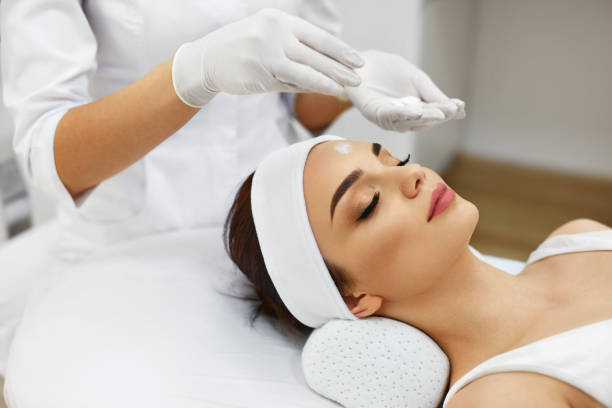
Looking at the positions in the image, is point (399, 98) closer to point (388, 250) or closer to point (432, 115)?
point (432, 115)

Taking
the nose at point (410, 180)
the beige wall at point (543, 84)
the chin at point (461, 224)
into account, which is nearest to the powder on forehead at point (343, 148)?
the nose at point (410, 180)

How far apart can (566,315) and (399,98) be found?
0.49 m

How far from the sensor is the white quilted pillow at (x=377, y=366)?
103cm

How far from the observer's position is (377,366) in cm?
103

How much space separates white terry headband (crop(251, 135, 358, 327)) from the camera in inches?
41.9

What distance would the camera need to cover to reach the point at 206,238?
56.8 inches

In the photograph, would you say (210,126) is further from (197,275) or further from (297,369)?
(297,369)

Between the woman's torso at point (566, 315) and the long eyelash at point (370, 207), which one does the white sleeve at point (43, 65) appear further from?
the woman's torso at point (566, 315)

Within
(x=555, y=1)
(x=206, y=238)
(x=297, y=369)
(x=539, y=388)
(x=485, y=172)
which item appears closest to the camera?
(x=539, y=388)

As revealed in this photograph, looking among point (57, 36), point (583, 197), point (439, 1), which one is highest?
point (57, 36)

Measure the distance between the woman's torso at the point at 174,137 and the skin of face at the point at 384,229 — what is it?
366 millimetres

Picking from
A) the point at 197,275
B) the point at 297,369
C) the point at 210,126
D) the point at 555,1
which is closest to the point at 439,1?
the point at 555,1

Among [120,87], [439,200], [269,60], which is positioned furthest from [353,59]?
[120,87]

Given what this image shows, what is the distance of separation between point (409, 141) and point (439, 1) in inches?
22.1
